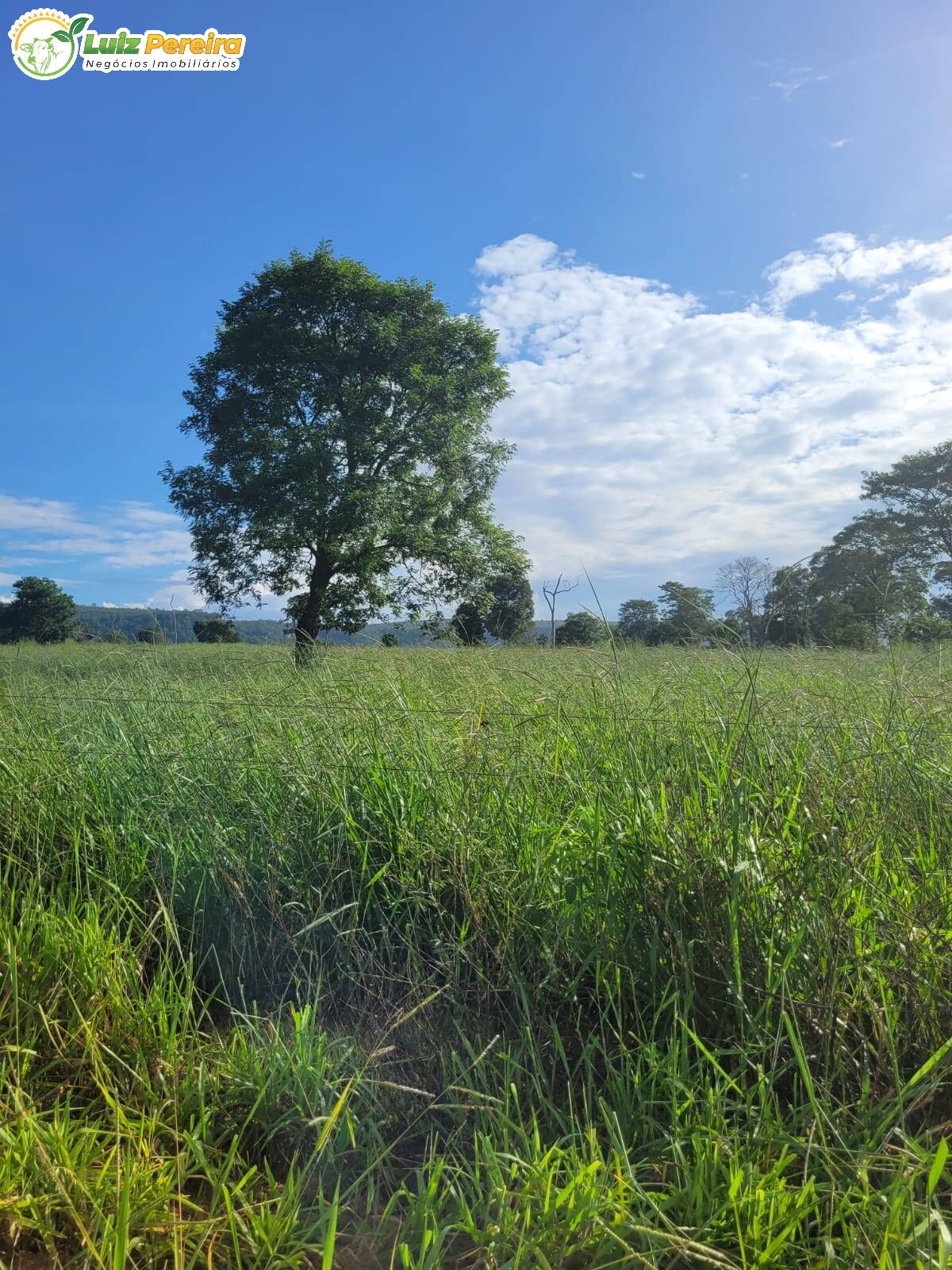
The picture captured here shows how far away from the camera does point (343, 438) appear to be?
1412 centimetres

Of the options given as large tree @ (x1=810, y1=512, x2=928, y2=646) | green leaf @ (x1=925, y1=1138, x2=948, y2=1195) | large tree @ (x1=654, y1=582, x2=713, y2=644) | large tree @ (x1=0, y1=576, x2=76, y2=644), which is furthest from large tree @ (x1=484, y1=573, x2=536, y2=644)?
large tree @ (x1=0, y1=576, x2=76, y2=644)

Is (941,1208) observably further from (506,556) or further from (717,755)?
(506,556)

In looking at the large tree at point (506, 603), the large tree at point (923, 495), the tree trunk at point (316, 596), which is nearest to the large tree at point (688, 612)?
the large tree at point (506, 603)

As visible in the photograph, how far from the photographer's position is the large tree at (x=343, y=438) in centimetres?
1374

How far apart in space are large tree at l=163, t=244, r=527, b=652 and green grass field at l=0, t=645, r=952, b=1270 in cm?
1121

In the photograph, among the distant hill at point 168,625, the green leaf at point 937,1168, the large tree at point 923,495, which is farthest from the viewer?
the large tree at point 923,495

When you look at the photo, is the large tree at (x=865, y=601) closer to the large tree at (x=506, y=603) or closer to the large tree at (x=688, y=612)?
the large tree at (x=688, y=612)

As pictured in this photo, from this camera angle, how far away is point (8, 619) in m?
34.4

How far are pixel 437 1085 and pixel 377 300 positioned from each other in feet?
50.9

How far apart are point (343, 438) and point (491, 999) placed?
13294mm

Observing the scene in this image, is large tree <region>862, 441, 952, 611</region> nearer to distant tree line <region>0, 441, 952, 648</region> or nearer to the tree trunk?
distant tree line <region>0, 441, 952, 648</region>

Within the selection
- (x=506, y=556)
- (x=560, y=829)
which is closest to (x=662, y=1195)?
(x=560, y=829)

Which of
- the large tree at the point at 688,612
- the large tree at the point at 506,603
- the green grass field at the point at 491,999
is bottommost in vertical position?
the green grass field at the point at 491,999

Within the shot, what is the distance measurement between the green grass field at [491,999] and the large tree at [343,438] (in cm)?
1121
